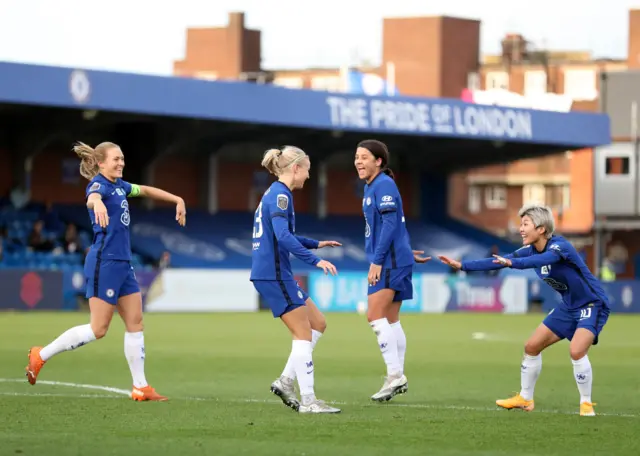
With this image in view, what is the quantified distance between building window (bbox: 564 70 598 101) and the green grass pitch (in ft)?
223

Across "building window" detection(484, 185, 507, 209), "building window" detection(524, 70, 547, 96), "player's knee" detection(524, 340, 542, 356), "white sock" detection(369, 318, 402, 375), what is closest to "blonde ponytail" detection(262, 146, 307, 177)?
"white sock" detection(369, 318, 402, 375)

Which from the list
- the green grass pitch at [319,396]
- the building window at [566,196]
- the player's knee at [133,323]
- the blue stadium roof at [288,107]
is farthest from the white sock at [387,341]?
the building window at [566,196]

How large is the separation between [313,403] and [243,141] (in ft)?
120

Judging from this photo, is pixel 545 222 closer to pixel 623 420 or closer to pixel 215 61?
pixel 623 420

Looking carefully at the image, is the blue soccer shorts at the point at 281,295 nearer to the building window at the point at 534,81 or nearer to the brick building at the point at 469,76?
the brick building at the point at 469,76

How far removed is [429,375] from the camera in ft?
52.7

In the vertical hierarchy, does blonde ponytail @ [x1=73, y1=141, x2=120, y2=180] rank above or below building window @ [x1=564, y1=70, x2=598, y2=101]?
below

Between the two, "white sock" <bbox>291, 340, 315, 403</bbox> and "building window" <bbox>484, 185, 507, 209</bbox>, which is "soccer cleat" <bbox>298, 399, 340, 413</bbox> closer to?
"white sock" <bbox>291, 340, 315, 403</bbox>

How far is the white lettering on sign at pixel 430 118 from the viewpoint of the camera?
43.5 metres

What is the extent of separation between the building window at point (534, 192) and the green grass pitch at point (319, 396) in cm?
6194

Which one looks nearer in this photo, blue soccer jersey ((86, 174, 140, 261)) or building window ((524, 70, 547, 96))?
blue soccer jersey ((86, 174, 140, 261))

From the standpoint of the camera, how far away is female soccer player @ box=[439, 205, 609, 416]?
36.7 feet

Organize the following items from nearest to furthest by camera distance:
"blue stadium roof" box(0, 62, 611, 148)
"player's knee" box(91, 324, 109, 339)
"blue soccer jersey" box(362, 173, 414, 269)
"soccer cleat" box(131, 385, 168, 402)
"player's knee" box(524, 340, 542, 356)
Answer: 1. "player's knee" box(524, 340, 542, 356)
2. "player's knee" box(91, 324, 109, 339)
3. "soccer cleat" box(131, 385, 168, 402)
4. "blue soccer jersey" box(362, 173, 414, 269)
5. "blue stadium roof" box(0, 62, 611, 148)

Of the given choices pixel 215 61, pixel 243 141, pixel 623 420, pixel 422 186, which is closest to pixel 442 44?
pixel 215 61
